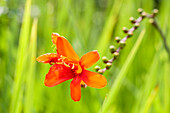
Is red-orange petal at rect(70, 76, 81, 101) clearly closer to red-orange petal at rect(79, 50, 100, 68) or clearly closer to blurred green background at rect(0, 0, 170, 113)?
red-orange petal at rect(79, 50, 100, 68)

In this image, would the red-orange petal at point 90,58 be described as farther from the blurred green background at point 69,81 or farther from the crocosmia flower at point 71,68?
the blurred green background at point 69,81

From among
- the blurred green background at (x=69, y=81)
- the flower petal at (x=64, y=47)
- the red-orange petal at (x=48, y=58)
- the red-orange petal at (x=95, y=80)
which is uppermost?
the flower petal at (x=64, y=47)

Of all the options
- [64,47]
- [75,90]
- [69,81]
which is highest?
[64,47]

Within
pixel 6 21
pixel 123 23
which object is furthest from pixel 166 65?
pixel 6 21

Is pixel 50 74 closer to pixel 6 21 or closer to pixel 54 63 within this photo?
pixel 54 63

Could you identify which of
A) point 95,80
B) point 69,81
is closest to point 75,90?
point 95,80

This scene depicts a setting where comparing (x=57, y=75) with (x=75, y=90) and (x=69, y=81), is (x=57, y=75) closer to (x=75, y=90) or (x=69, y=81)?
(x=75, y=90)

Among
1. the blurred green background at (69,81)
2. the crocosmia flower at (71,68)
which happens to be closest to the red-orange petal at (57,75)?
the crocosmia flower at (71,68)
